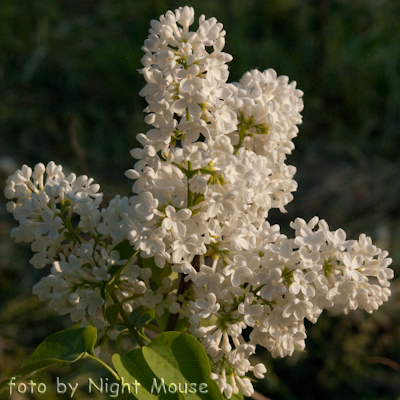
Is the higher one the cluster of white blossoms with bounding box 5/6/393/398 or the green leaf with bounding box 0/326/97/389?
the cluster of white blossoms with bounding box 5/6/393/398

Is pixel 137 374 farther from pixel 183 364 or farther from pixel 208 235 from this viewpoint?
pixel 208 235

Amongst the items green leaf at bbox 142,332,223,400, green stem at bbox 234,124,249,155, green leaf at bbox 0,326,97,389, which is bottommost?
green leaf at bbox 142,332,223,400

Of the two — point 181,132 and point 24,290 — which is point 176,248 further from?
point 24,290

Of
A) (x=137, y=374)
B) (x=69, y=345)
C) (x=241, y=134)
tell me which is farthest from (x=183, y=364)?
(x=241, y=134)

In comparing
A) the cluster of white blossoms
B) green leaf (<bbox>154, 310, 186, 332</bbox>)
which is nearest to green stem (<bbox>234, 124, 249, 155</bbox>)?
the cluster of white blossoms

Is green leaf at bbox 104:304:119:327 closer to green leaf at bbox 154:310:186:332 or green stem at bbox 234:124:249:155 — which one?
green leaf at bbox 154:310:186:332

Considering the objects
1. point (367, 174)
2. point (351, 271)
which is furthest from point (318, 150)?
point (351, 271)

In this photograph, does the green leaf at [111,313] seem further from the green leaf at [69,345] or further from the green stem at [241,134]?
the green stem at [241,134]
